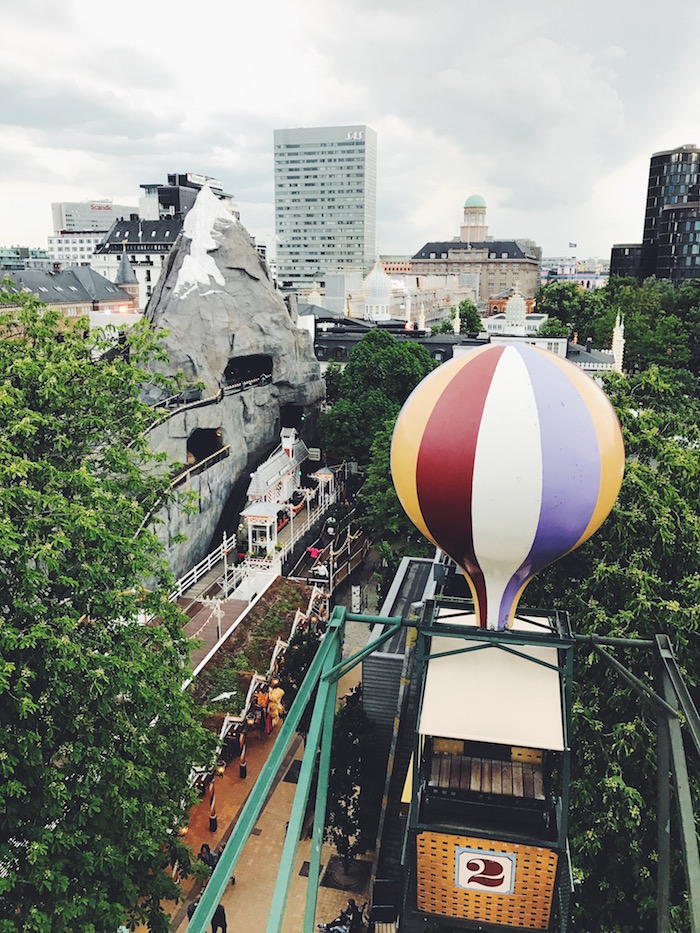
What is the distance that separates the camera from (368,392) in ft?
150

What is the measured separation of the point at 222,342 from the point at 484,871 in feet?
118

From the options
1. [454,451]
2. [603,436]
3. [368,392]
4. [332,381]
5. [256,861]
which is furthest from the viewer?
[332,381]

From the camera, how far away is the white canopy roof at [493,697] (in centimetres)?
938

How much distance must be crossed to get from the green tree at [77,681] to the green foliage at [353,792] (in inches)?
218

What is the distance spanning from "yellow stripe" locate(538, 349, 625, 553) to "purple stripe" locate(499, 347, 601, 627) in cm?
10

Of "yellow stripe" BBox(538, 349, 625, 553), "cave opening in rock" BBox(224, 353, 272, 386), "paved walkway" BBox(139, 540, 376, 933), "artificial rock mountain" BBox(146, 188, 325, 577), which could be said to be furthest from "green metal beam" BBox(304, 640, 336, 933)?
"cave opening in rock" BBox(224, 353, 272, 386)

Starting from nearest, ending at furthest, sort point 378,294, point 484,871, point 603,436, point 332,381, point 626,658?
point 603,436, point 484,871, point 626,658, point 332,381, point 378,294

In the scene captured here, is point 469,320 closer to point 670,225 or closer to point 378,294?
point 378,294

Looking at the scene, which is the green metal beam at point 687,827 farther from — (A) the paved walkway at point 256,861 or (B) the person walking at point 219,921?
(B) the person walking at point 219,921

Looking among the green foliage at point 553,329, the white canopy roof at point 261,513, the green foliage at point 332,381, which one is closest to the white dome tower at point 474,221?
the green foliage at point 553,329

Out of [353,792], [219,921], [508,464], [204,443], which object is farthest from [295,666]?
[204,443]

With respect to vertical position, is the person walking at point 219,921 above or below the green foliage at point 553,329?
below

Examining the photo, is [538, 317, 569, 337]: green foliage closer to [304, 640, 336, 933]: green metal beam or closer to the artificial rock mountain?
the artificial rock mountain

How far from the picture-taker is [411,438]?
380 inches
